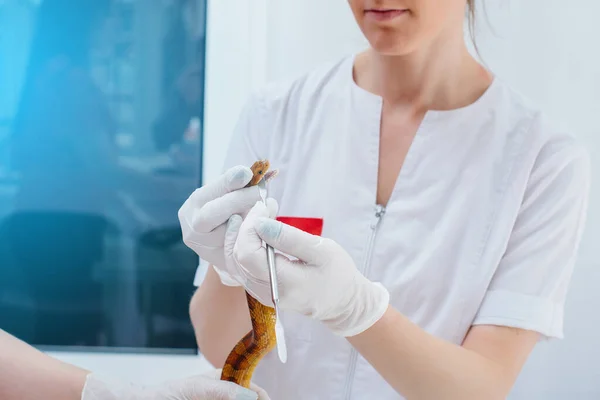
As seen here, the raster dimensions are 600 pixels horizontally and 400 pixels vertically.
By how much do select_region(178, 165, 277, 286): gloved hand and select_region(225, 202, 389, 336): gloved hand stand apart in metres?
0.03

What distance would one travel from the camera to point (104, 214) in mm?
2186

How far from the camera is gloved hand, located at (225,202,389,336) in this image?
99 cm

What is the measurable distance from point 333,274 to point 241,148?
19.9 inches

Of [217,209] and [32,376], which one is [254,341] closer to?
[217,209]

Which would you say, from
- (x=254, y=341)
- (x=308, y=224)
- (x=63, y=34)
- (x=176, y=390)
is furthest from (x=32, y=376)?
(x=63, y=34)

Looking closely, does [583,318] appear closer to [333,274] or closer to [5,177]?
[333,274]

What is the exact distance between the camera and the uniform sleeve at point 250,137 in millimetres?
1433

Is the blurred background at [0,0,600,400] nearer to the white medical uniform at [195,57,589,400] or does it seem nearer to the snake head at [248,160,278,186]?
the white medical uniform at [195,57,589,400]

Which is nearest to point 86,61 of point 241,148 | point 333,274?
point 241,148

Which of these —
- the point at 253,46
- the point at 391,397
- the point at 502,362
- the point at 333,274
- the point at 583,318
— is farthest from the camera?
the point at 253,46

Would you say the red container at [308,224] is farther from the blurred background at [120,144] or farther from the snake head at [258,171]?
the blurred background at [120,144]

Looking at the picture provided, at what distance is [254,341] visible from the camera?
113cm

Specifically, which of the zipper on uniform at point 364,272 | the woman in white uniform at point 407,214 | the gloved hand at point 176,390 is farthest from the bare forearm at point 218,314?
the zipper on uniform at point 364,272

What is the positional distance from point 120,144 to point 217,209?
3.98 ft
